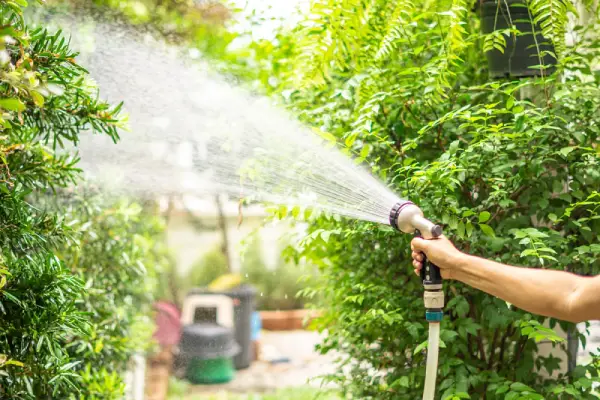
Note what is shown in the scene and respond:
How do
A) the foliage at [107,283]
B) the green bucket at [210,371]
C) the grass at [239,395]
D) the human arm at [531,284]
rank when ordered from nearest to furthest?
the human arm at [531,284]
the foliage at [107,283]
the grass at [239,395]
the green bucket at [210,371]

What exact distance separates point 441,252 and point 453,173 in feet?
0.98

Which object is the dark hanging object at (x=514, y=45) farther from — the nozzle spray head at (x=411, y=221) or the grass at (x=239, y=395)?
the grass at (x=239, y=395)

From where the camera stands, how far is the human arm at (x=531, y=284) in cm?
94

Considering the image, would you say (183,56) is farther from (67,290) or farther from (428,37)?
(67,290)

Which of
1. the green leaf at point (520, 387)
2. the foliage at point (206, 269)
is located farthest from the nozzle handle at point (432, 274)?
the foliage at point (206, 269)

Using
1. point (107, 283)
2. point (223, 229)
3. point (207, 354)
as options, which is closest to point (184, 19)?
point (107, 283)

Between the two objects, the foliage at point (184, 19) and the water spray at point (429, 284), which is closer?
the water spray at point (429, 284)

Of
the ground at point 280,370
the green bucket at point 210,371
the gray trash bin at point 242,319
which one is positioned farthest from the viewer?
the gray trash bin at point 242,319

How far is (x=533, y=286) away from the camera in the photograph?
3.26ft

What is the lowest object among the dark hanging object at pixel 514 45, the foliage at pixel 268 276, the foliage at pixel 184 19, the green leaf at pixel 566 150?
the foliage at pixel 268 276

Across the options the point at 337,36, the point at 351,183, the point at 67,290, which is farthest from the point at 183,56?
the point at 67,290

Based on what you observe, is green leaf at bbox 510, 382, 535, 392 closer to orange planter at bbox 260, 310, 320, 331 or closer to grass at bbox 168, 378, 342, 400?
grass at bbox 168, 378, 342, 400

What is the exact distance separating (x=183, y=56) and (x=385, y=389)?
1.99 metres

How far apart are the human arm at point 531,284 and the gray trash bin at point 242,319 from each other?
11.8ft
